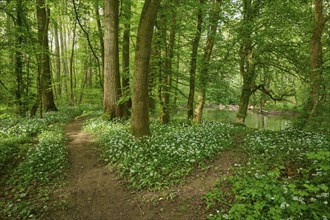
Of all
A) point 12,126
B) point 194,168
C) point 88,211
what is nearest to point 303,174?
point 194,168

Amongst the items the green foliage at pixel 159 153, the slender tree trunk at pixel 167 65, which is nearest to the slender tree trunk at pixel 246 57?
the slender tree trunk at pixel 167 65

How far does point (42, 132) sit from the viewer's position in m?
11.3

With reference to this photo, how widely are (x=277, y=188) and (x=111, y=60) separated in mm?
10167

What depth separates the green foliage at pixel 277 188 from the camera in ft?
13.8

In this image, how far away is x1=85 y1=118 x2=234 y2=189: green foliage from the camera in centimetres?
651

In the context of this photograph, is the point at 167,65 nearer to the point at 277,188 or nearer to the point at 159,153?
the point at 159,153

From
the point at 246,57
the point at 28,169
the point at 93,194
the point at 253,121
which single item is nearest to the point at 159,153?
the point at 93,194

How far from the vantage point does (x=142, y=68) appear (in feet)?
28.0

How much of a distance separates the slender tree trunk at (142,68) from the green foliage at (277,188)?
4.05 meters

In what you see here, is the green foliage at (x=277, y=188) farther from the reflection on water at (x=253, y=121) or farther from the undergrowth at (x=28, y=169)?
the reflection on water at (x=253, y=121)

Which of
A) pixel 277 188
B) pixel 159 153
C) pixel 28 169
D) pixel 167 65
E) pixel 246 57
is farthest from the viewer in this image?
pixel 246 57

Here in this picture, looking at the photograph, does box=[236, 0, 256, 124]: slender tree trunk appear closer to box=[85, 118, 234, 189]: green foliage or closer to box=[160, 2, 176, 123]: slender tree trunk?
box=[160, 2, 176, 123]: slender tree trunk

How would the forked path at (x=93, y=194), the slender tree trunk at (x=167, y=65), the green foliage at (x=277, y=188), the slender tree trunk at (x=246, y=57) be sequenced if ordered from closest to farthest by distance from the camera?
1. the green foliage at (x=277, y=188)
2. the forked path at (x=93, y=194)
3. the slender tree trunk at (x=167, y=65)
4. the slender tree trunk at (x=246, y=57)

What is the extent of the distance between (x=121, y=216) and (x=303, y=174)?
4248 millimetres
